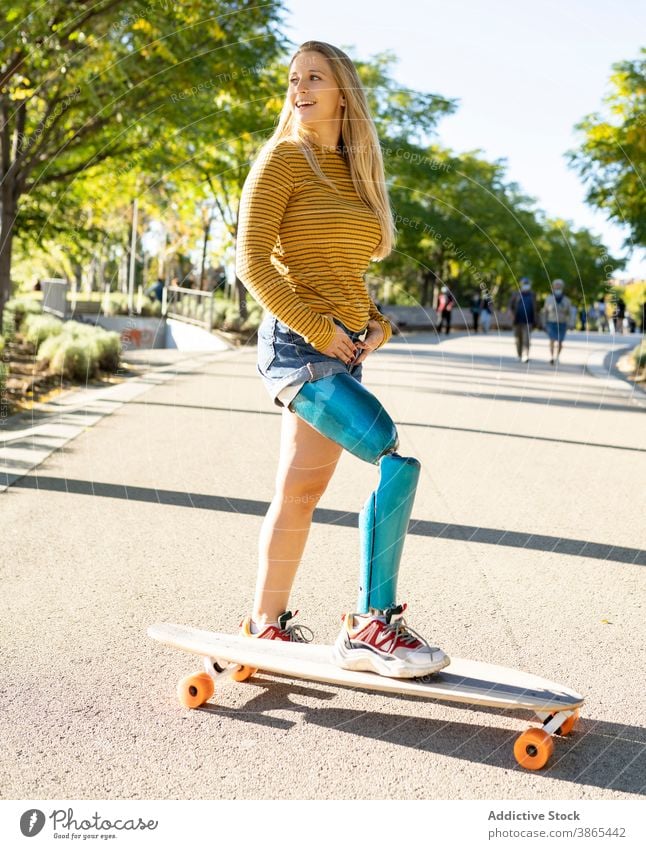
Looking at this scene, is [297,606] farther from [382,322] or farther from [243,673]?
[382,322]

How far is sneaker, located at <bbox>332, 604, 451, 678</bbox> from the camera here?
3168mm

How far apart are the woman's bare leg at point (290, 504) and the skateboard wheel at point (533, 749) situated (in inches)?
37.9

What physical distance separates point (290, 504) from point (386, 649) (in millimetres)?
595

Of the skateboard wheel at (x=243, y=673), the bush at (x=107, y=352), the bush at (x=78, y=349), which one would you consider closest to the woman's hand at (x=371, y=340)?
the skateboard wheel at (x=243, y=673)

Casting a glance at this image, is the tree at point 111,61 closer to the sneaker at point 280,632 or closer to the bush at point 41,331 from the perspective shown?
the bush at point 41,331

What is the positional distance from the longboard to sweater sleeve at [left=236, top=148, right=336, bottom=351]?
101cm

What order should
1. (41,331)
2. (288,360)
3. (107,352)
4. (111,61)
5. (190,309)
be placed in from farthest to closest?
(41,331) → (190,309) → (107,352) → (111,61) → (288,360)

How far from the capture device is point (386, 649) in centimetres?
321

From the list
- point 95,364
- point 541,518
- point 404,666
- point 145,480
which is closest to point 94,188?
point 95,364

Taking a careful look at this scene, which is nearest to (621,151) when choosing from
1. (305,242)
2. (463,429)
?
(463,429)

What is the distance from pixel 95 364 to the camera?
1472cm

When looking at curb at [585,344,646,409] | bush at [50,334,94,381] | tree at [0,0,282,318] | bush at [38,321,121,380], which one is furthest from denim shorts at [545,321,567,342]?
bush at [50,334,94,381]
